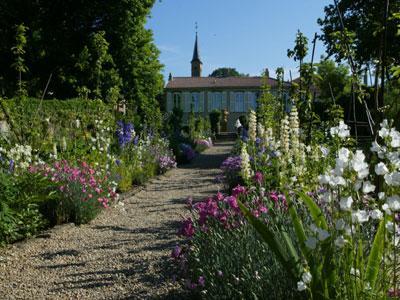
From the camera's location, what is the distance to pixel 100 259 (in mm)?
4488

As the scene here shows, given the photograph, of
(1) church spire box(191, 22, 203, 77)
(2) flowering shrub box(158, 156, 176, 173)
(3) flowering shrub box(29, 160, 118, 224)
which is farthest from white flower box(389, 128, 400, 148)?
(1) church spire box(191, 22, 203, 77)

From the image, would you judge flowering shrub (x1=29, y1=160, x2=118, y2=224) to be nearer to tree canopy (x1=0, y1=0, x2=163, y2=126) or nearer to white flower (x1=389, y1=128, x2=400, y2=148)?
white flower (x1=389, y1=128, x2=400, y2=148)

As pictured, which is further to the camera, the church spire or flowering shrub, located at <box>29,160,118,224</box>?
the church spire

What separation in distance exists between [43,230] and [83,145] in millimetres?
3932

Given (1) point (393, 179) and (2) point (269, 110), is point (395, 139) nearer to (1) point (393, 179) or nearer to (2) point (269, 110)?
(1) point (393, 179)

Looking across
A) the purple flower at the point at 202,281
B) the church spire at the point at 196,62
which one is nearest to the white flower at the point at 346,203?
the purple flower at the point at 202,281

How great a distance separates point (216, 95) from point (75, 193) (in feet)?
126

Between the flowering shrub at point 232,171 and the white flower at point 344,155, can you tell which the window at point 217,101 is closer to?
the flowering shrub at point 232,171

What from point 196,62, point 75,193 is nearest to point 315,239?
point 75,193

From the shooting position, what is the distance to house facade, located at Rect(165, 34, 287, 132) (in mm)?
42656

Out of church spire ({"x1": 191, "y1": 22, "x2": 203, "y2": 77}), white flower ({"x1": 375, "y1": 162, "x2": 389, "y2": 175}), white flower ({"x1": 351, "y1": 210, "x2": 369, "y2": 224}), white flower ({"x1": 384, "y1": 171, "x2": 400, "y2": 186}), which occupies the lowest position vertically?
white flower ({"x1": 351, "y1": 210, "x2": 369, "y2": 224})

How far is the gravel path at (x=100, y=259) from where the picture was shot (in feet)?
12.0

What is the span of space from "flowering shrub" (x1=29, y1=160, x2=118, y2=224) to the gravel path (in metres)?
0.19

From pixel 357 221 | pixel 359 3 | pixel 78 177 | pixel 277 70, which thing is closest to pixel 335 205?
pixel 357 221
